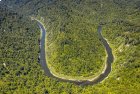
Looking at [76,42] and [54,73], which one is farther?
[76,42]

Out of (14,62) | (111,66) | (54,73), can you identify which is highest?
(14,62)

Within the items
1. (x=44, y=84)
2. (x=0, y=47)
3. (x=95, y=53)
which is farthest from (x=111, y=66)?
(x=0, y=47)

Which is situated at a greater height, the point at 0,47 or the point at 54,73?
the point at 0,47

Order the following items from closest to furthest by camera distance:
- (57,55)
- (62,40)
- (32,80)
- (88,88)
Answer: (88,88)
(32,80)
(57,55)
(62,40)

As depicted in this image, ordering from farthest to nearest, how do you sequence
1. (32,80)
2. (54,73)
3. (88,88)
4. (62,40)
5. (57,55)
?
(62,40) → (57,55) → (54,73) → (32,80) → (88,88)

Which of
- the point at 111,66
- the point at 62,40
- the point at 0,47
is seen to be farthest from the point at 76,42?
the point at 0,47

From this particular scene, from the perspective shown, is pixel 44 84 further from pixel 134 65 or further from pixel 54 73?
pixel 134 65

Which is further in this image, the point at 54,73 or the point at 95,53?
the point at 95,53

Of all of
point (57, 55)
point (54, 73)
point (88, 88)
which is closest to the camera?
point (88, 88)

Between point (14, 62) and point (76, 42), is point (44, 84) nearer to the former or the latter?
point (14, 62)
